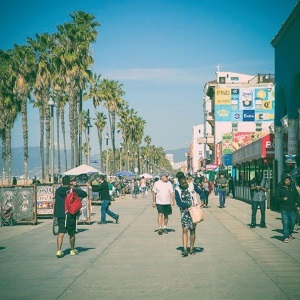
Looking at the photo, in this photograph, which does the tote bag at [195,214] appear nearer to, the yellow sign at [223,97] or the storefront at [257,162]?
the storefront at [257,162]

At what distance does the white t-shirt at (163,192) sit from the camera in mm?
16250

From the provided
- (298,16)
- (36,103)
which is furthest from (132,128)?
(298,16)

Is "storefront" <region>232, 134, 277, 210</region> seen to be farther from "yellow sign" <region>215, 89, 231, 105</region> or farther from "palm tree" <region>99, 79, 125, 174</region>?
"yellow sign" <region>215, 89, 231, 105</region>

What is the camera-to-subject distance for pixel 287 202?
13594 millimetres

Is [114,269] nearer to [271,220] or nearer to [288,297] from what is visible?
[288,297]

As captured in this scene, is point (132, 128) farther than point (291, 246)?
Yes

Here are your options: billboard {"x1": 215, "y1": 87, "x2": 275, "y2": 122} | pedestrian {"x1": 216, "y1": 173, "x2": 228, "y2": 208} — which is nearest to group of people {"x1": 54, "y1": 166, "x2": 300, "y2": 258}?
pedestrian {"x1": 216, "y1": 173, "x2": 228, "y2": 208}

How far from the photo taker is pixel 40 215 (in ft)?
70.4

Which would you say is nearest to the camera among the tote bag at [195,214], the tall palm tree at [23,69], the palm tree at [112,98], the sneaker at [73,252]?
the tote bag at [195,214]

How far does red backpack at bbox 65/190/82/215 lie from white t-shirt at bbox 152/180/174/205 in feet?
15.6

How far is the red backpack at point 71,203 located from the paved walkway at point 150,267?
0.99 m

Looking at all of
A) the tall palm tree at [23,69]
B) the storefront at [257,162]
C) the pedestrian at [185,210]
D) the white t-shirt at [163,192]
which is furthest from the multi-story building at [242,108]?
→ the pedestrian at [185,210]

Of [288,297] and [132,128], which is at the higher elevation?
[132,128]

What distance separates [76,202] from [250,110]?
71.9 metres
